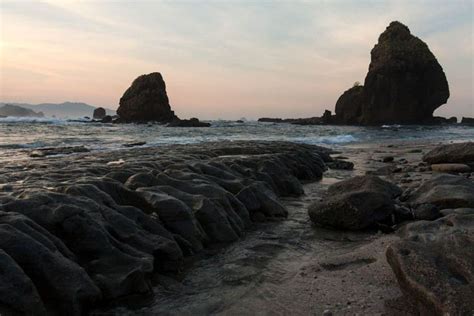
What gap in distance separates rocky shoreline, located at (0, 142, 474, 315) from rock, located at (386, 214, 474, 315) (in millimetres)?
12

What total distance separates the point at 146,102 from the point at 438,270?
75.5 meters

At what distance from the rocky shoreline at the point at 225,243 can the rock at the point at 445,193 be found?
1.2 inches

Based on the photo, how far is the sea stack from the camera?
80312mm

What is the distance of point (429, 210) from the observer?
7141 millimetres

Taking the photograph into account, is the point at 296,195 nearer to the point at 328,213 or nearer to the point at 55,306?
the point at 328,213

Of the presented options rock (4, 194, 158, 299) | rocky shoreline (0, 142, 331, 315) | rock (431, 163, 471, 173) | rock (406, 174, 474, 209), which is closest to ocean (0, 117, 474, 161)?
rocky shoreline (0, 142, 331, 315)

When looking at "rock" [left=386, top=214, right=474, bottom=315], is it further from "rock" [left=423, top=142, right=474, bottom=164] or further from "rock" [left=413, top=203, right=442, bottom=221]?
"rock" [left=423, top=142, right=474, bottom=164]

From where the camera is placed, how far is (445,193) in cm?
770

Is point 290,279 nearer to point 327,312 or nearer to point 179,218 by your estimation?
point 327,312

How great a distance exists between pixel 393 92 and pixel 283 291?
8253cm

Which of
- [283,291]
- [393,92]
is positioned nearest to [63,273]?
[283,291]

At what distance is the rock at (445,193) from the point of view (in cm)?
741

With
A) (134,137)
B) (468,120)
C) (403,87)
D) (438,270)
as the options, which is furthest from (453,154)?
(468,120)

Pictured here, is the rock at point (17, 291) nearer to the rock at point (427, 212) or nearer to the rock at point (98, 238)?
the rock at point (98, 238)
